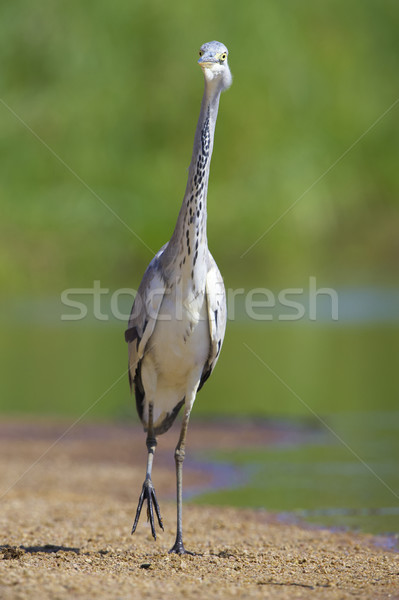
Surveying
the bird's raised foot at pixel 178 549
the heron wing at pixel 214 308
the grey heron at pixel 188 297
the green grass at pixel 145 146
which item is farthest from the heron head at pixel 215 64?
the green grass at pixel 145 146

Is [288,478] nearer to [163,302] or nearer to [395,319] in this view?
[163,302]

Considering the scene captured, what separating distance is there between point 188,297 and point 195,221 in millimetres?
496

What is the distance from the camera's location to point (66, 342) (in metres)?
24.9

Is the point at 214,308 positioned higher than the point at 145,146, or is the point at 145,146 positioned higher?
the point at 145,146

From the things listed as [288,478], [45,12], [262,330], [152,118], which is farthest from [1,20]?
[288,478]

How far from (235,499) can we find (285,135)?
42215 millimetres

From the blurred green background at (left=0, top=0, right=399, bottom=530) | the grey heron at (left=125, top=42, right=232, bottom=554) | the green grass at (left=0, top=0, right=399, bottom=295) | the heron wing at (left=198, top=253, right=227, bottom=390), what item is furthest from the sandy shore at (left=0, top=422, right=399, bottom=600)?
the green grass at (left=0, top=0, right=399, bottom=295)

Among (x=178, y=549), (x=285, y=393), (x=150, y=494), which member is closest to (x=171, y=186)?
(x=285, y=393)

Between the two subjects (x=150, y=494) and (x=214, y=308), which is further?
(x=150, y=494)

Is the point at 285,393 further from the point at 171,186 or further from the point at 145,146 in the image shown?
the point at 145,146

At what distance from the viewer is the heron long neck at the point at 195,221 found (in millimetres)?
6719

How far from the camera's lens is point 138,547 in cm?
696

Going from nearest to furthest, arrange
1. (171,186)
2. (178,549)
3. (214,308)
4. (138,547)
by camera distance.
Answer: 1. (178,549)
2. (214,308)
3. (138,547)
4. (171,186)

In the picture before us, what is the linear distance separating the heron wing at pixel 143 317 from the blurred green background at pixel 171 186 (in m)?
11.4
